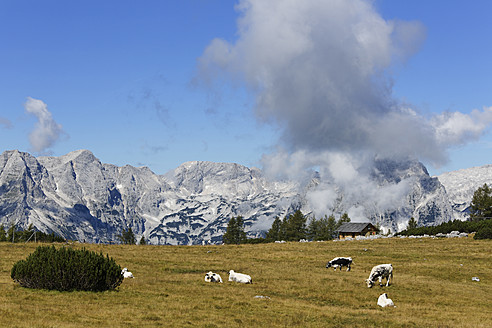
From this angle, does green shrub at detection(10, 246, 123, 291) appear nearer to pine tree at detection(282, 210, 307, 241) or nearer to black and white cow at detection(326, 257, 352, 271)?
black and white cow at detection(326, 257, 352, 271)

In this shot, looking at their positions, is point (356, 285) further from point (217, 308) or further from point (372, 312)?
point (217, 308)

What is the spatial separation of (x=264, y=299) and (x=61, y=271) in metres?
13.5

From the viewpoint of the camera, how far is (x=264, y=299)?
1230 inches

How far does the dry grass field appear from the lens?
75.9 feet

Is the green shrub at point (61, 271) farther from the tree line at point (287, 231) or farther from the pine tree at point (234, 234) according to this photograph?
the pine tree at point (234, 234)

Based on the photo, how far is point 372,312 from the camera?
94.6ft

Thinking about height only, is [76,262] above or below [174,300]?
above

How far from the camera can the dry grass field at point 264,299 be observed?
23.1m

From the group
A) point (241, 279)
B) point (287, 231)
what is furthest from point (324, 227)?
point (241, 279)

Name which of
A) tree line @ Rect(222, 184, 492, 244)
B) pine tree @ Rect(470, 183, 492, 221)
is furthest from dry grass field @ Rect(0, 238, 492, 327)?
pine tree @ Rect(470, 183, 492, 221)

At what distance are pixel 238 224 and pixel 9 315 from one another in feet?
532

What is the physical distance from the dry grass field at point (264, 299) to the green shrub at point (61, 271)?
0.85 meters

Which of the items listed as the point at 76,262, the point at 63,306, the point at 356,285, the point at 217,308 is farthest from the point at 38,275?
the point at 356,285

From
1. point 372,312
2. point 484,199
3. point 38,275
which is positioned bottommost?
point 372,312
